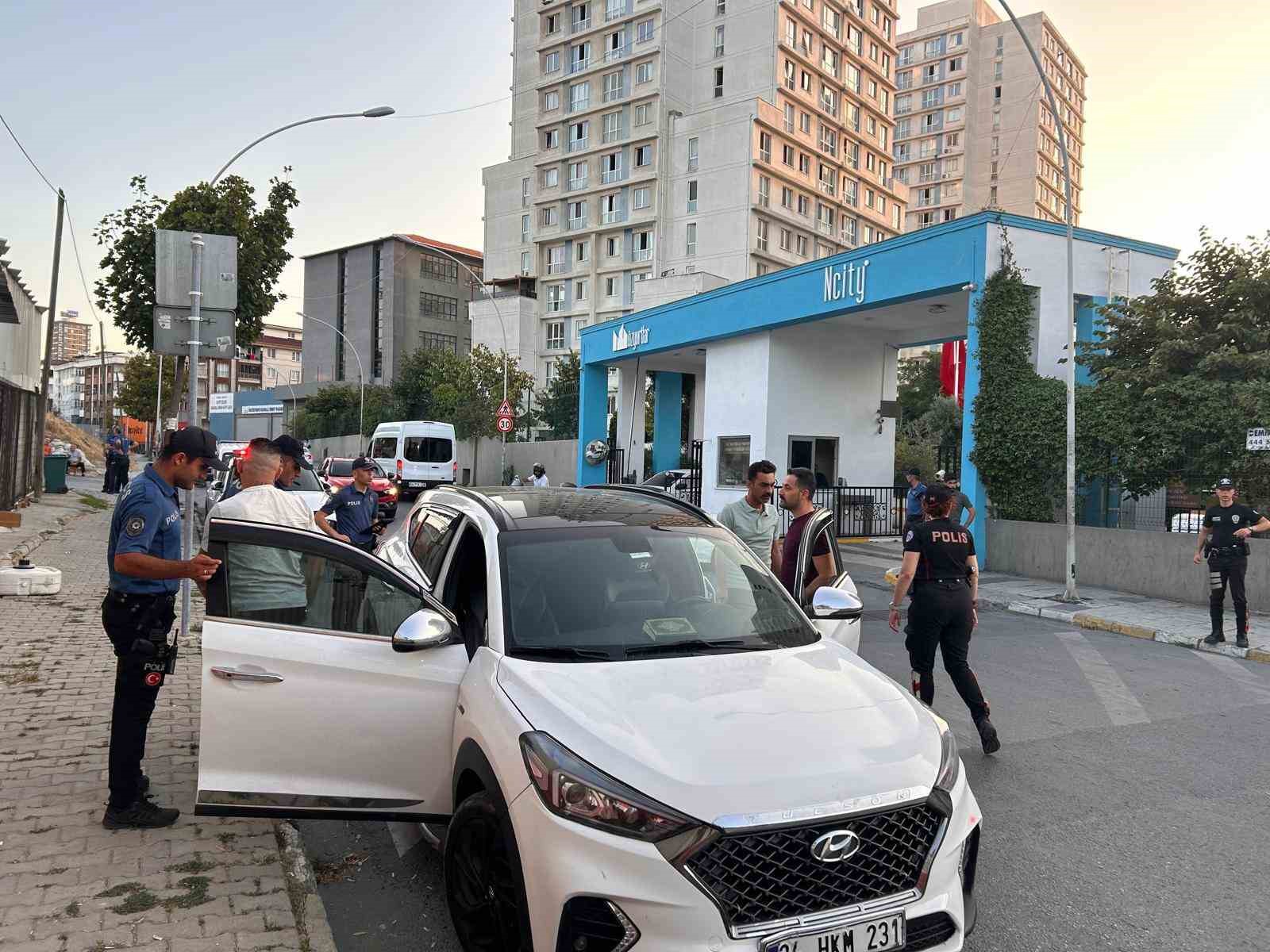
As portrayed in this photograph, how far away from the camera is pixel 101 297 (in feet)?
63.3

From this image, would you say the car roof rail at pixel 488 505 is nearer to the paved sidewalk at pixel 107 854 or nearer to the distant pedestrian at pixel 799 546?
the paved sidewalk at pixel 107 854

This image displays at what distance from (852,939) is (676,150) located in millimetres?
62953

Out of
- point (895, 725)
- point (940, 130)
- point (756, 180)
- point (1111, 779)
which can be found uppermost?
point (940, 130)

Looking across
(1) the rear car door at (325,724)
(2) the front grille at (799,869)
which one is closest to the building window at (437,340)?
(1) the rear car door at (325,724)

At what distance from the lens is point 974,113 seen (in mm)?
91000

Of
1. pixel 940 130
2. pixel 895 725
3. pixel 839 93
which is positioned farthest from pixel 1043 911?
pixel 940 130

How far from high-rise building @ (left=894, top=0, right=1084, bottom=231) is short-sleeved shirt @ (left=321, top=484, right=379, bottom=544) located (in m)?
90.6

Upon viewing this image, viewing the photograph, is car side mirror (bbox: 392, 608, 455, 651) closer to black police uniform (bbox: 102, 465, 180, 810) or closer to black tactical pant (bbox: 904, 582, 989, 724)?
black police uniform (bbox: 102, 465, 180, 810)

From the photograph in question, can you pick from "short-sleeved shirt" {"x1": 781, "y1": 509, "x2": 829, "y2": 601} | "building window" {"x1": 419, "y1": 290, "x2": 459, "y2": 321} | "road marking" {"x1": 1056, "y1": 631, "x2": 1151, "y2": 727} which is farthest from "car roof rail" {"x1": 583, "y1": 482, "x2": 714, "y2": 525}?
"building window" {"x1": 419, "y1": 290, "x2": 459, "y2": 321}

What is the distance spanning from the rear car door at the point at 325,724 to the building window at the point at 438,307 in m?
81.6

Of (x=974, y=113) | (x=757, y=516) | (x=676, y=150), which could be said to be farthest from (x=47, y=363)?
(x=974, y=113)

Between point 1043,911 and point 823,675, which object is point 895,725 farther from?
point 1043,911

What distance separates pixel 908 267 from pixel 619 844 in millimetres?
16190

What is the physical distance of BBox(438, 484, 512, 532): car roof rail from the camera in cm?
397
